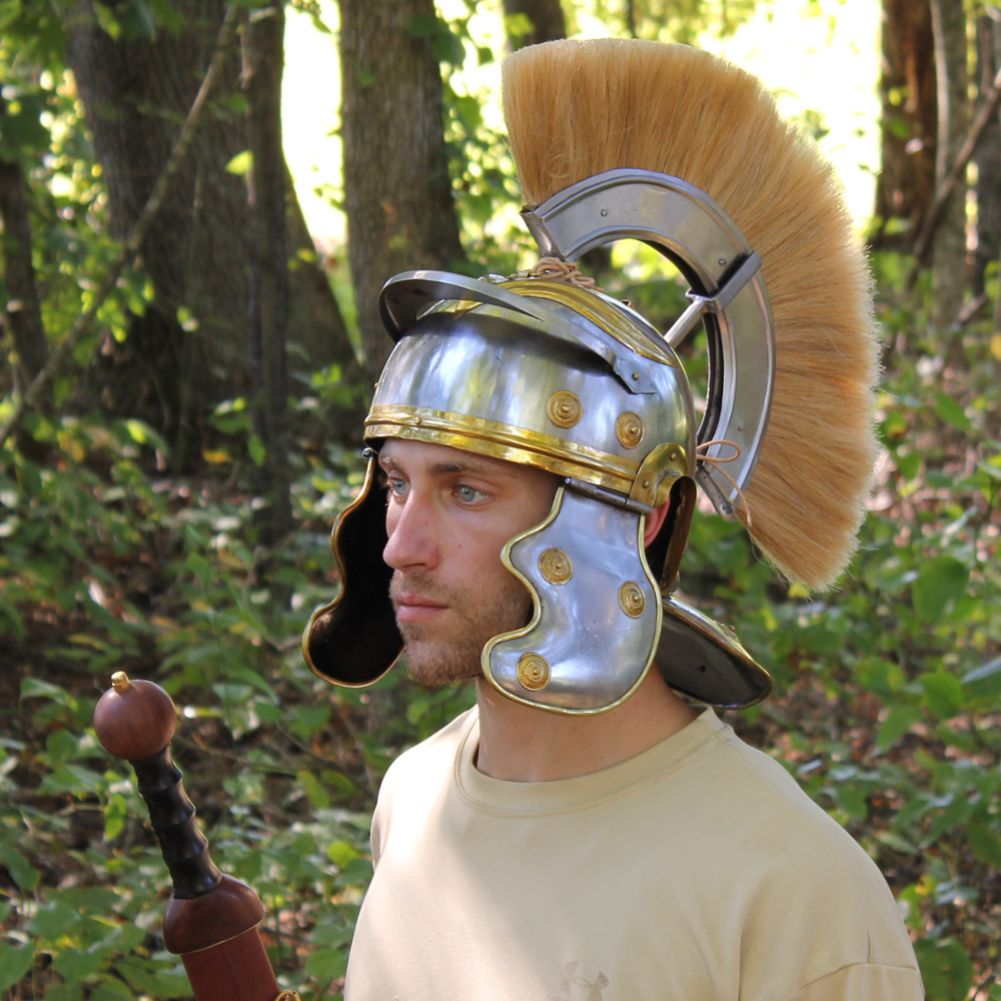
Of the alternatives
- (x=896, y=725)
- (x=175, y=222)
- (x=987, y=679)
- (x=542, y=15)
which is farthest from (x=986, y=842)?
(x=542, y=15)

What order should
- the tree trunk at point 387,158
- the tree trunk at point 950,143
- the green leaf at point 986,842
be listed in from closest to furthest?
the green leaf at point 986,842 < the tree trunk at point 387,158 < the tree trunk at point 950,143

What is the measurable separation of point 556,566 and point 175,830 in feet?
2.22

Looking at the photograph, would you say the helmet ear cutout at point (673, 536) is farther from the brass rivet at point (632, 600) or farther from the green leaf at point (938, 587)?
the green leaf at point (938, 587)

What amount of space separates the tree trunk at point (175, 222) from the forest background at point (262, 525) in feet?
0.05

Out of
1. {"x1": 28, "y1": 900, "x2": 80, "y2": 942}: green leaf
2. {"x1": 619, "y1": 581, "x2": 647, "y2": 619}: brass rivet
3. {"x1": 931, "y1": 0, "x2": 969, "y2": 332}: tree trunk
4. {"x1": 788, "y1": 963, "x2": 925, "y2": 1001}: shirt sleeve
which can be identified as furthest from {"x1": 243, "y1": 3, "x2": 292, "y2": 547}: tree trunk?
{"x1": 931, "y1": 0, "x2": 969, "y2": 332}: tree trunk

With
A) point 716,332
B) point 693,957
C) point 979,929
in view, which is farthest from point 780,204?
point 979,929

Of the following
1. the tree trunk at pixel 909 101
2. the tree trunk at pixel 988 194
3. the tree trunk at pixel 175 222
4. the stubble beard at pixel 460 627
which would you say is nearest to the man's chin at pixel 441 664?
the stubble beard at pixel 460 627

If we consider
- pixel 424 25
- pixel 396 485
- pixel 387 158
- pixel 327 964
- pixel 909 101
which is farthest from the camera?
pixel 909 101

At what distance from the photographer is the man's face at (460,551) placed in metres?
2.03

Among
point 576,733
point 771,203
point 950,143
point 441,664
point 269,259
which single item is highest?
point 950,143

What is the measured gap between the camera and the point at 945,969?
3.06m

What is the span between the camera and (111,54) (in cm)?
629

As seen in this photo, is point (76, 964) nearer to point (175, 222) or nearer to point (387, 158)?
point (387, 158)

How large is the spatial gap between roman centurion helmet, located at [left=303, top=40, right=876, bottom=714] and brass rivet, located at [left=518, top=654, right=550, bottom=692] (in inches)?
10.3
